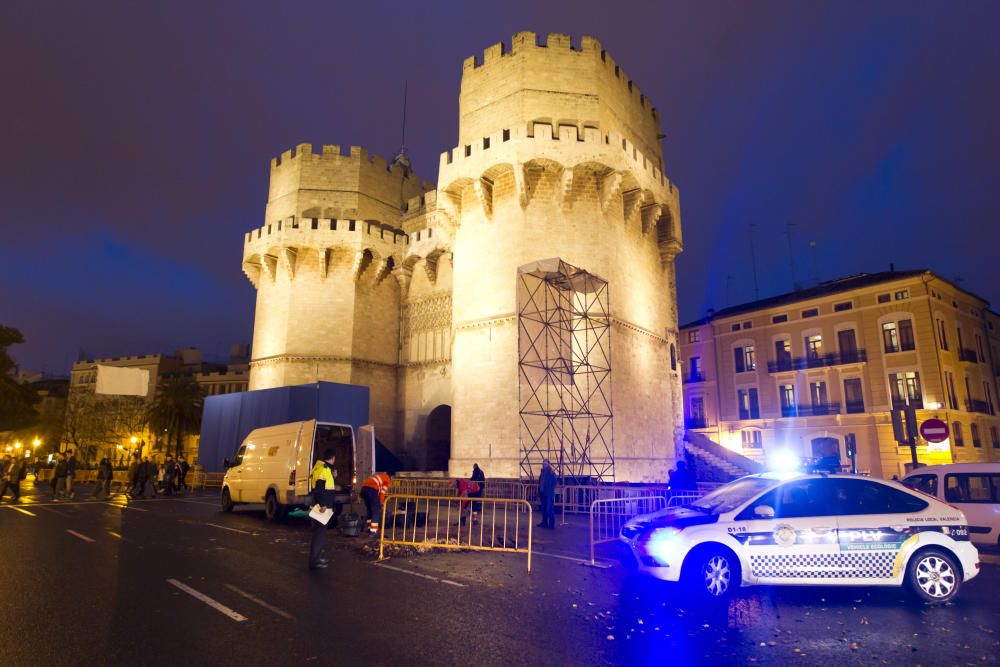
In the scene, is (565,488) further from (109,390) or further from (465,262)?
(109,390)

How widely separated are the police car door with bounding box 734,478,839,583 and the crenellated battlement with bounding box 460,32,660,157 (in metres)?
18.9

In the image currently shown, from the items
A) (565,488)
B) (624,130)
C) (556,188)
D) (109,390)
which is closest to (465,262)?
(556,188)

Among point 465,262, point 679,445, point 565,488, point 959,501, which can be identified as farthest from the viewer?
point 679,445

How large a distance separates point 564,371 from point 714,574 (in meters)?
14.4

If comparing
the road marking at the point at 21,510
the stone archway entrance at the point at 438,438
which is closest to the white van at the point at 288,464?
the road marking at the point at 21,510

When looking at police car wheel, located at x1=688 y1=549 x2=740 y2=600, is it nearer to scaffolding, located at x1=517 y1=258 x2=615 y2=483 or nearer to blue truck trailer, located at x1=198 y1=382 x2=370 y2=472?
scaffolding, located at x1=517 y1=258 x2=615 y2=483

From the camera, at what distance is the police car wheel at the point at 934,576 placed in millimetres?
6473

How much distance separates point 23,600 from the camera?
20.5 ft

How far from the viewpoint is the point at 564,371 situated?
69.2 ft

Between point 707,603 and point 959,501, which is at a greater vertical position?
point 959,501

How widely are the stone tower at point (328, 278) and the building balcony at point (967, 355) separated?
Answer: 32.0 m

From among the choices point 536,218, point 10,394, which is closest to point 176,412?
point 10,394

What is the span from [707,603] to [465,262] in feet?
61.4

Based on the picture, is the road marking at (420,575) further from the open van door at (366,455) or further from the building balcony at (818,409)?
the building balcony at (818,409)
